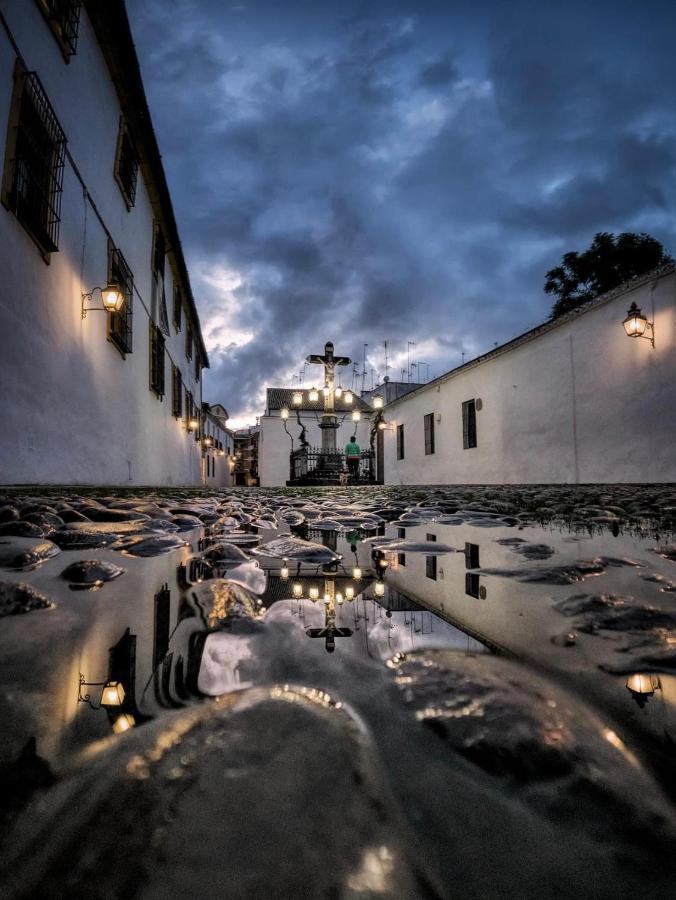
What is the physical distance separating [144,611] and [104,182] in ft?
25.0

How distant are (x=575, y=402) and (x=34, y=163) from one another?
397 inches

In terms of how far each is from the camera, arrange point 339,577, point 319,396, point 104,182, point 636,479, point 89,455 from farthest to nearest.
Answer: point 319,396 → point 636,479 → point 104,182 → point 89,455 → point 339,577

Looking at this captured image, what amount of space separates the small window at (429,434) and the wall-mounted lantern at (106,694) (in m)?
17.2

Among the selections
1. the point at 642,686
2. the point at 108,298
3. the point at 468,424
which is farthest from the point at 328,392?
the point at 642,686

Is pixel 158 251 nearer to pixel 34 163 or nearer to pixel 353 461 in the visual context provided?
pixel 34 163

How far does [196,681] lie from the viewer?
1.89ft

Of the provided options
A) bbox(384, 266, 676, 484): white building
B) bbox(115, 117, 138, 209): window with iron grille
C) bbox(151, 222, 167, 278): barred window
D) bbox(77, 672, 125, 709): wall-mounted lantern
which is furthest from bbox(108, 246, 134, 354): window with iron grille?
bbox(384, 266, 676, 484): white building

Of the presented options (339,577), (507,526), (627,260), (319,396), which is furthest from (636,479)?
(319,396)

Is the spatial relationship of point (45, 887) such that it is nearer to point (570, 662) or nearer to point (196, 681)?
point (196, 681)

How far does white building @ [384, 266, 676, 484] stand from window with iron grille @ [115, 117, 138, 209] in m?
9.05

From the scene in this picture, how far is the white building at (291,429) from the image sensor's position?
94.6 ft

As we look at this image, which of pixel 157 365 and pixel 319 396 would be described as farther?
pixel 319 396

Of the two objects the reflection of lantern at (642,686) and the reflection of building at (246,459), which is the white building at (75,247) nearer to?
the reflection of lantern at (642,686)

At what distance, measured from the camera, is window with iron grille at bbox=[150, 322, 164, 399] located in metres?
9.38
